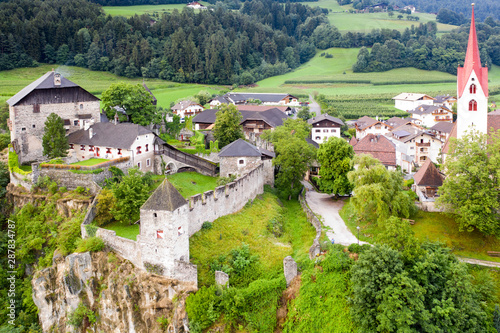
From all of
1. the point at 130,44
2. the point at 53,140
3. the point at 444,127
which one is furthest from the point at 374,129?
the point at 130,44

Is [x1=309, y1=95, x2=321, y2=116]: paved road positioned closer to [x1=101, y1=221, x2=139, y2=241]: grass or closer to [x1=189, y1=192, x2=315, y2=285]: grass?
[x1=189, y1=192, x2=315, y2=285]: grass

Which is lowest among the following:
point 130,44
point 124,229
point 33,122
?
point 124,229

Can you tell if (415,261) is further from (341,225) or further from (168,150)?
(168,150)

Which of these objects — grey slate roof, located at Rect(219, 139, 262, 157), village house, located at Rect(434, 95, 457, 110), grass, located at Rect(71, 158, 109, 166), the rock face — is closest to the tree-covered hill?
village house, located at Rect(434, 95, 457, 110)

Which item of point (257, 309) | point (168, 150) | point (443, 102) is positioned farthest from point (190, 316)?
point (443, 102)

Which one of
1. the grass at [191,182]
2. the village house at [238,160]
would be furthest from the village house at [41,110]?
the village house at [238,160]

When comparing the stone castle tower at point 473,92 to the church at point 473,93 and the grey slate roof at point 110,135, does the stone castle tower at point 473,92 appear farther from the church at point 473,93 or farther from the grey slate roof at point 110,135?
the grey slate roof at point 110,135

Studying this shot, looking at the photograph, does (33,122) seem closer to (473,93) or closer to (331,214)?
(331,214)
